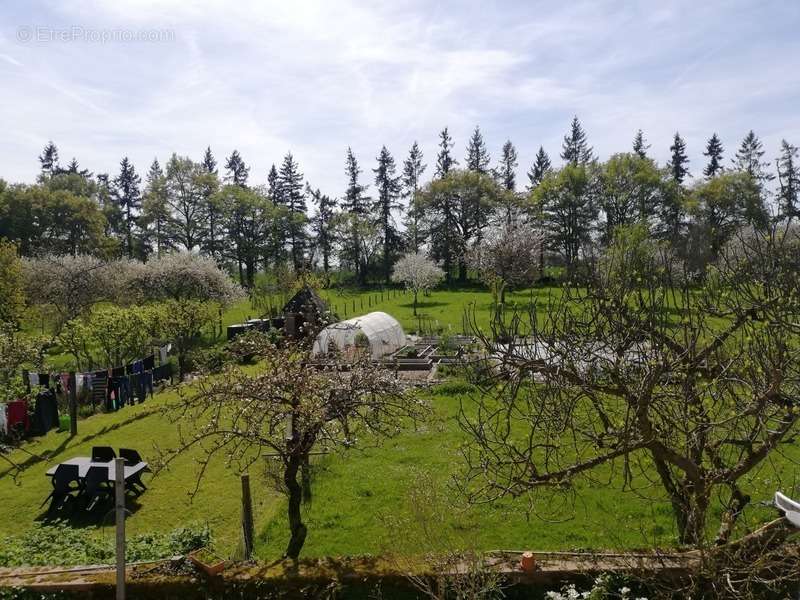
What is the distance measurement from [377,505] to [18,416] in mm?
10319

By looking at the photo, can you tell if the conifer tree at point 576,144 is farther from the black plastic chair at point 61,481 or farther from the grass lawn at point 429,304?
the black plastic chair at point 61,481

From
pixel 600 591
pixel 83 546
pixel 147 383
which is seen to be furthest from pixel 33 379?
pixel 600 591

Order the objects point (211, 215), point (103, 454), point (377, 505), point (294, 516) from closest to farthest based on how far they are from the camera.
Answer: point (294, 516) → point (377, 505) → point (103, 454) → point (211, 215)

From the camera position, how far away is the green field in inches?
303

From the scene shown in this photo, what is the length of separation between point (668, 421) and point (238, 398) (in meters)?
4.94

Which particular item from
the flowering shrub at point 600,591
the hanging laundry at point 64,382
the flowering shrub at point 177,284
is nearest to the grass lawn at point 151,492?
the hanging laundry at point 64,382

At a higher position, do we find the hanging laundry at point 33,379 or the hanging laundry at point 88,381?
the hanging laundry at point 33,379

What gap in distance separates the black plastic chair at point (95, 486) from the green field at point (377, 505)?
388mm

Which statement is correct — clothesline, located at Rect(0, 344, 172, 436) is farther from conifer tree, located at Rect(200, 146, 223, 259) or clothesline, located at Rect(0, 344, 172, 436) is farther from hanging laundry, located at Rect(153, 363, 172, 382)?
conifer tree, located at Rect(200, 146, 223, 259)

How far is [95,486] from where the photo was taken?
31.1 ft

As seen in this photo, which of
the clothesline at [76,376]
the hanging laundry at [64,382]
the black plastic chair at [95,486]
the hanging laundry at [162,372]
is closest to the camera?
the black plastic chair at [95,486]

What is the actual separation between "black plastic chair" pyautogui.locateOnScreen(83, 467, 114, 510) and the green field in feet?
1.27

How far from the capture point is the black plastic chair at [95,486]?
944cm

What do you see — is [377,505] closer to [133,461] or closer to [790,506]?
[133,461]
